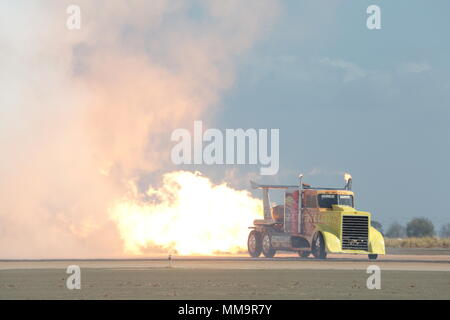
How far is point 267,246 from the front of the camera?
5819 cm

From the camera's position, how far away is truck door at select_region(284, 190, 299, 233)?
56312mm

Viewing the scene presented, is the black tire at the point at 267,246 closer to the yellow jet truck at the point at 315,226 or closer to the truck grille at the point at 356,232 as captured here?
the yellow jet truck at the point at 315,226

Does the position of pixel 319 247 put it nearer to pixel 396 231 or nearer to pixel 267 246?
pixel 267 246

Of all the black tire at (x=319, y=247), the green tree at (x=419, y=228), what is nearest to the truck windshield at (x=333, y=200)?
the black tire at (x=319, y=247)

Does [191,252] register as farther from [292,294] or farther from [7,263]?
[292,294]

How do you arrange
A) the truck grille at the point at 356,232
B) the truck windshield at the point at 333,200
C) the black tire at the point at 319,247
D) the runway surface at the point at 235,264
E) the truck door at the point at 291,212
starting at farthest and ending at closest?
the truck door at the point at 291,212 < the truck windshield at the point at 333,200 < the black tire at the point at 319,247 < the truck grille at the point at 356,232 < the runway surface at the point at 235,264

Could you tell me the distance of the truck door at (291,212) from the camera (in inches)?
2217

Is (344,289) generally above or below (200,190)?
below

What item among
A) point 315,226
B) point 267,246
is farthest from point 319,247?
point 267,246

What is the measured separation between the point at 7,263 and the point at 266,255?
1473cm

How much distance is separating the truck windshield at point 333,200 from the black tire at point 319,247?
1.69m

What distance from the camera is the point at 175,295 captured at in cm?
3381

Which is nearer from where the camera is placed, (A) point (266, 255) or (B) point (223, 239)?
(A) point (266, 255)
